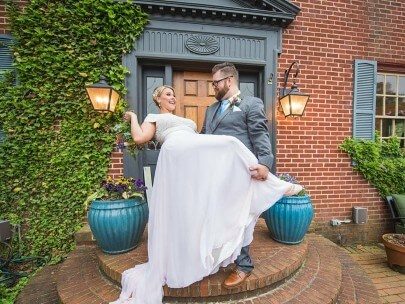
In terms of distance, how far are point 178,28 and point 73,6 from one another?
137 centimetres

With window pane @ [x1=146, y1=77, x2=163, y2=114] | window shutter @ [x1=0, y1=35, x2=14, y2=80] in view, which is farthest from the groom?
window shutter @ [x1=0, y1=35, x2=14, y2=80]

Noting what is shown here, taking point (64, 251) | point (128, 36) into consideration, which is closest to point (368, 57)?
point (128, 36)

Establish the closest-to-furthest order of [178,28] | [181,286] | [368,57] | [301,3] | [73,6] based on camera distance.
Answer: [181,286]
[73,6]
[178,28]
[301,3]
[368,57]

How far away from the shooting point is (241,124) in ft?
7.00

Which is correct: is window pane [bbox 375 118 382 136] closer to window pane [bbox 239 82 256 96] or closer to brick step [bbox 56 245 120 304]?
window pane [bbox 239 82 256 96]

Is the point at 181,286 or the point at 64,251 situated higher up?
the point at 181,286

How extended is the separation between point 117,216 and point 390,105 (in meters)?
5.02

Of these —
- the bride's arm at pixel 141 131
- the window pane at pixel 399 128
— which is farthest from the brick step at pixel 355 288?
the window pane at pixel 399 128

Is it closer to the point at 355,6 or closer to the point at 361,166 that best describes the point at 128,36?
the point at 355,6

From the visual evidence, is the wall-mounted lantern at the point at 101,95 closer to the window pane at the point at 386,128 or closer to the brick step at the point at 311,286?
the brick step at the point at 311,286

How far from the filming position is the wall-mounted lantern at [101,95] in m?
3.04

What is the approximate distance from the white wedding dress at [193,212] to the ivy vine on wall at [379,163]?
116 inches

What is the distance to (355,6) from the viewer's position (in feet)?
13.5

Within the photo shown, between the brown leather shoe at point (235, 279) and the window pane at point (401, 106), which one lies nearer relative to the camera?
the brown leather shoe at point (235, 279)
